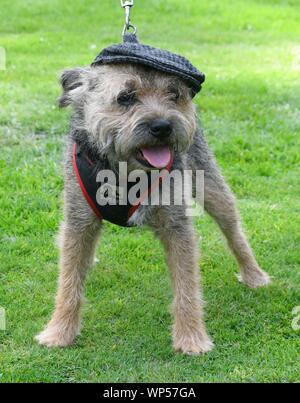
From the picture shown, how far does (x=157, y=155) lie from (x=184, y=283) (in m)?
0.84

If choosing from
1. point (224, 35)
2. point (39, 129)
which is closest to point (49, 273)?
point (39, 129)

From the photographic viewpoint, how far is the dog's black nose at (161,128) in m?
3.39

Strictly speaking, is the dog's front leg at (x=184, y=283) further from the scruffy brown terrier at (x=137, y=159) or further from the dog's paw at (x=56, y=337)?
the dog's paw at (x=56, y=337)

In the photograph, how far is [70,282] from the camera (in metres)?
4.07

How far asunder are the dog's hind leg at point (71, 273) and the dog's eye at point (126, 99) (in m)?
0.74

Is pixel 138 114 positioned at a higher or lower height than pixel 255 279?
higher

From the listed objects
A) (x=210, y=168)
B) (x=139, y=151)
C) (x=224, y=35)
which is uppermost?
(x=139, y=151)

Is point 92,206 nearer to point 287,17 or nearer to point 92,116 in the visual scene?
point 92,116

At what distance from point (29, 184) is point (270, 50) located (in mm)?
7011

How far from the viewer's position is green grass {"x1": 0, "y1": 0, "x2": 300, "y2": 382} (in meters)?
3.82

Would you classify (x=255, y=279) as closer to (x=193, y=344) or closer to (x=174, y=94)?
(x=193, y=344)

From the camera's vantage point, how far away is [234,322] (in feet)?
14.0

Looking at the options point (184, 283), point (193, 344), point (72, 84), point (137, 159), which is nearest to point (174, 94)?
point (137, 159)

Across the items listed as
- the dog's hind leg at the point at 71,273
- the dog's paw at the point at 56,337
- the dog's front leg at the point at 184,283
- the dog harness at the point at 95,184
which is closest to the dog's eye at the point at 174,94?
the dog harness at the point at 95,184
